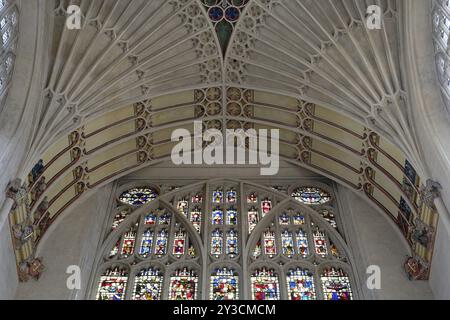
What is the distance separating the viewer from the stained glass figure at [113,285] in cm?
1830

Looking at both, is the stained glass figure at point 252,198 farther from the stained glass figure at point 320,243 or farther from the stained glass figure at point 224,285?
the stained glass figure at point 224,285

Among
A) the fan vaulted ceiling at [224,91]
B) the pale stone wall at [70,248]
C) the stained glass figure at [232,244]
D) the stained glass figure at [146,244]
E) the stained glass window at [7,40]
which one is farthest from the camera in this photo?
the stained glass figure at [146,244]

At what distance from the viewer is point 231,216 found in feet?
69.3

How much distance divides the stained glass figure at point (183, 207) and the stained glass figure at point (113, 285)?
314 centimetres

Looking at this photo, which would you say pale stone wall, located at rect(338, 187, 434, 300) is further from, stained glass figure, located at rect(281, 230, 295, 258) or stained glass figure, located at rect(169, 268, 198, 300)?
stained glass figure, located at rect(169, 268, 198, 300)

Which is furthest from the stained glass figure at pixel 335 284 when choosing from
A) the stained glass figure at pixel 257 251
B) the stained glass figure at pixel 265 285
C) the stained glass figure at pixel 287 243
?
the stained glass figure at pixel 257 251

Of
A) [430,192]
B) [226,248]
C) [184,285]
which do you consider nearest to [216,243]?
[226,248]

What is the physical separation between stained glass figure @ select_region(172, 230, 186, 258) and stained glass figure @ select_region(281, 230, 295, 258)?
3134 millimetres

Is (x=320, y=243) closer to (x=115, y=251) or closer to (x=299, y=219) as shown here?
(x=299, y=219)

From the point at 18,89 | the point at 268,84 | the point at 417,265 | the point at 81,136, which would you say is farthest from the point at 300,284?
the point at 18,89

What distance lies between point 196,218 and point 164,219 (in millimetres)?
1083

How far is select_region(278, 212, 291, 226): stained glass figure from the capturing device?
20891 millimetres

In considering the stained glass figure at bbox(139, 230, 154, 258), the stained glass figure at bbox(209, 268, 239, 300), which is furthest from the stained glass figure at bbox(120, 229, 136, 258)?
the stained glass figure at bbox(209, 268, 239, 300)

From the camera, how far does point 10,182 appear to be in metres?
16.1
